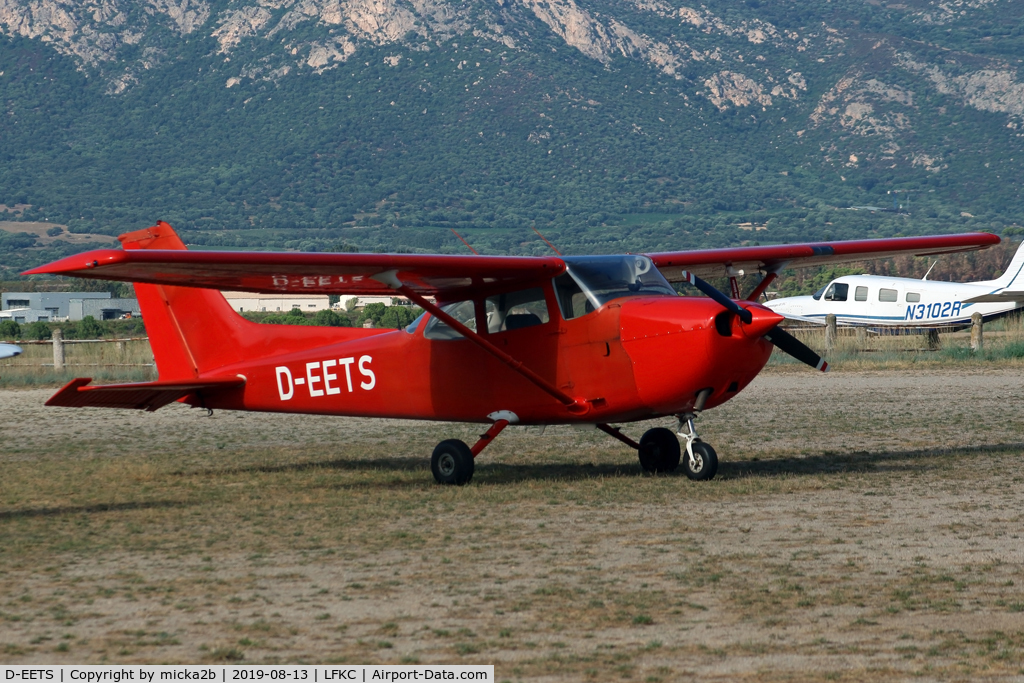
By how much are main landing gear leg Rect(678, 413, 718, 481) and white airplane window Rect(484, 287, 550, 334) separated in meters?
1.63

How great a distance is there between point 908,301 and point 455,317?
90.9 feet

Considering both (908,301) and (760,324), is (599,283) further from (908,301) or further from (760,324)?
(908,301)

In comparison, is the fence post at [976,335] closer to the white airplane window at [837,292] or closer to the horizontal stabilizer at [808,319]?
the horizontal stabilizer at [808,319]

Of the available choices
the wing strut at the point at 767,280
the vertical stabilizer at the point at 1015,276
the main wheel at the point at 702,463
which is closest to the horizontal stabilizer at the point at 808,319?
the vertical stabilizer at the point at 1015,276

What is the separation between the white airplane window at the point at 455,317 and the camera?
12.5m

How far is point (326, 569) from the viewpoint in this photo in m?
7.87

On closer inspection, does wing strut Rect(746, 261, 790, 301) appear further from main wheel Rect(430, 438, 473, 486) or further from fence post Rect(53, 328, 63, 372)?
fence post Rect(53, 328, 63, 372)

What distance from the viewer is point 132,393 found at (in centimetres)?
1305

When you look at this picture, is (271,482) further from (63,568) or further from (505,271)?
(63,568)

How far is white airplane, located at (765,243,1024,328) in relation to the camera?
118 ft

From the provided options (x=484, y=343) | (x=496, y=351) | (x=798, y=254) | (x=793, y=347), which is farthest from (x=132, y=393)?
(x=798, y=254)

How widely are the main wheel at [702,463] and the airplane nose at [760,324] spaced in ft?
4.07

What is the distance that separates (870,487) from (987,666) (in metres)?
5.70

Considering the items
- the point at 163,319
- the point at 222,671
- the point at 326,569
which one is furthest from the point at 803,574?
the point at 163,319
